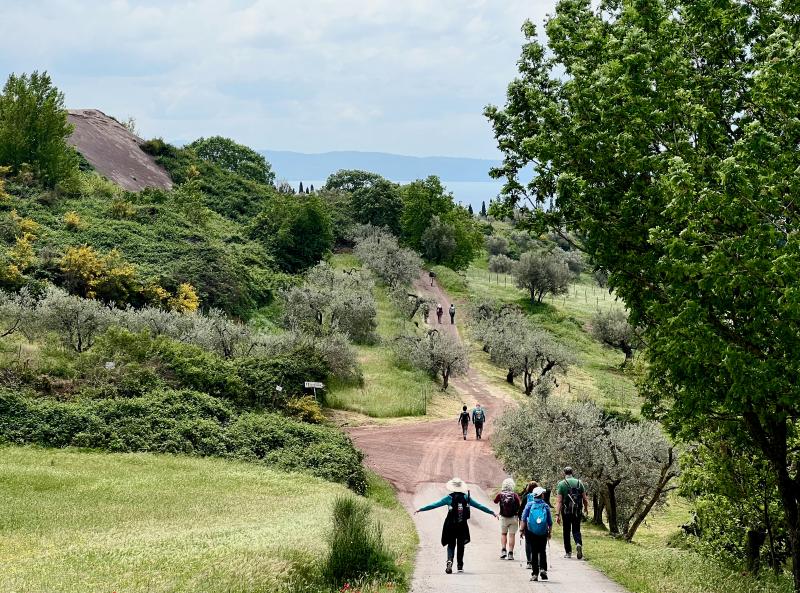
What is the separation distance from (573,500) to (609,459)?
892 centimetres

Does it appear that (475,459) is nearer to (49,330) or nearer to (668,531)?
(668,531)

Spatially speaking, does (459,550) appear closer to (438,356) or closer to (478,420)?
(478,420)

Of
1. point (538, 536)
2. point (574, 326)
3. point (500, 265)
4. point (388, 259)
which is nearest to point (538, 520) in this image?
point (538, 536)

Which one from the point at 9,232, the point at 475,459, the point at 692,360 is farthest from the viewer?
the point at 9,232

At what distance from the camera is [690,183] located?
1096 cm

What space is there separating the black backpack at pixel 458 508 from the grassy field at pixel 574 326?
2277 cm

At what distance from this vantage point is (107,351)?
3266 centimetres

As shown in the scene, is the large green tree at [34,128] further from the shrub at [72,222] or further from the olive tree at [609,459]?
the olive tree at [609,459]

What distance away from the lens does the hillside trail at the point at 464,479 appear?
1350 centimetres

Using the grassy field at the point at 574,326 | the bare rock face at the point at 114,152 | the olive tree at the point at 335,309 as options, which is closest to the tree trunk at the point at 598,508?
the grassy field at the point at 574,326

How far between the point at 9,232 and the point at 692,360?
56124mm

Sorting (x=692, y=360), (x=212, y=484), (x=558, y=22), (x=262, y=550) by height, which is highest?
(x=558, y=22)

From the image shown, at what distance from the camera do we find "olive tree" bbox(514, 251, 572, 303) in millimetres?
84188

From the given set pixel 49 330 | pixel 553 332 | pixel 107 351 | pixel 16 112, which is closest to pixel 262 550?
pixel 107 351
